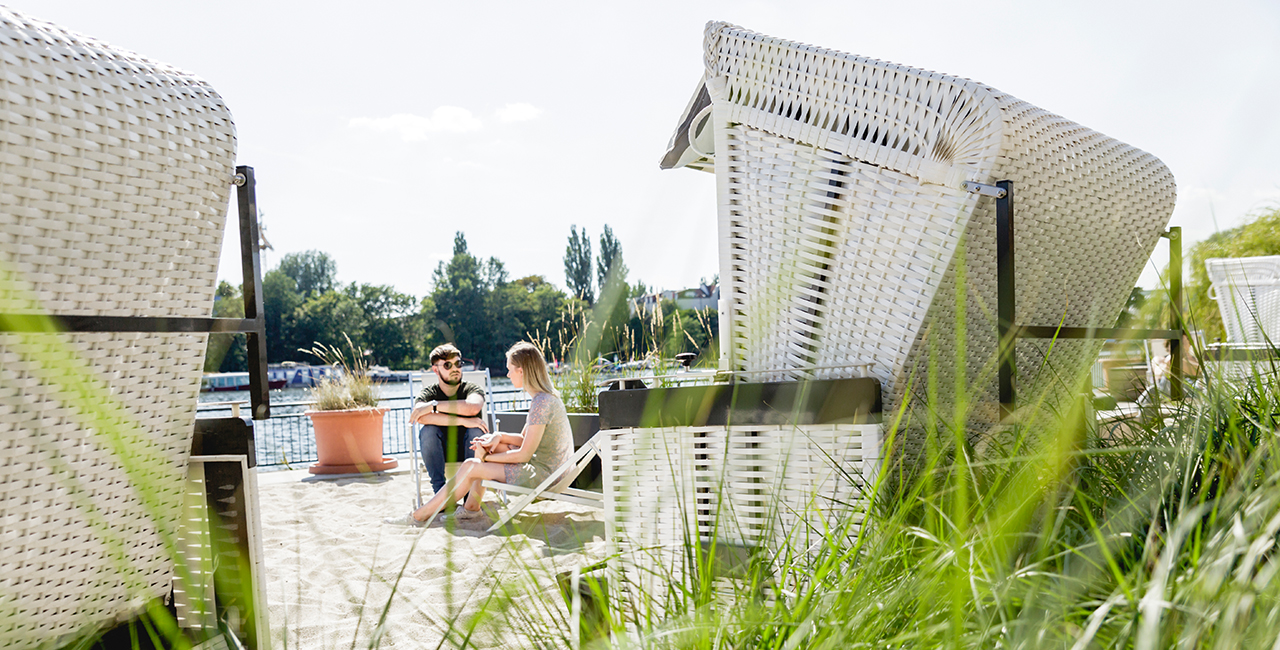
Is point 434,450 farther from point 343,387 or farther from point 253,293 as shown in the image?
point 253,293

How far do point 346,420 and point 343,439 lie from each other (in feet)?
0.50

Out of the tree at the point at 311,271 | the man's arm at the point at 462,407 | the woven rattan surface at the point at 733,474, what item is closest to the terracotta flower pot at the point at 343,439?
the man's arm at the point at 462,407

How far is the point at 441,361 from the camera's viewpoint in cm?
503

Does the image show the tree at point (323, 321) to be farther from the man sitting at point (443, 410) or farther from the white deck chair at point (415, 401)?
the man sitting at point (443, 410)

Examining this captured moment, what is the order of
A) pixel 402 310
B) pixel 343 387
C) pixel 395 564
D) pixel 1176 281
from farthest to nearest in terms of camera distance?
pixel 402 310 < pixel 343 387 < pixel 395 564 < pixel 1176 281

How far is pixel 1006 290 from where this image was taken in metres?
1.65

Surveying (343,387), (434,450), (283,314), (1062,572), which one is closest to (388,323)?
(283,314)

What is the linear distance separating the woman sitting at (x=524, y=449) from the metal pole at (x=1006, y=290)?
2717 millimetres

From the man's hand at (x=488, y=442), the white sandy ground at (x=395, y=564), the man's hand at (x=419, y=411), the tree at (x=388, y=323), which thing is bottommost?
the white sandy ground at (x=395, y=564)

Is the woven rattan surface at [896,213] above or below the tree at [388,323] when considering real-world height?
below

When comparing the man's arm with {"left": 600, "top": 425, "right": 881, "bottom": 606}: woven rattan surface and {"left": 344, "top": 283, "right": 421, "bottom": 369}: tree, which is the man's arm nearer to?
{"left": 600, "top": 425, "right": 881, "bottom": 606}: woven rattan surface

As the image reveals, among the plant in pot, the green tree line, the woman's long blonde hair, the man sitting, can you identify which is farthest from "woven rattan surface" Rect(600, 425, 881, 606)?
the green tree line

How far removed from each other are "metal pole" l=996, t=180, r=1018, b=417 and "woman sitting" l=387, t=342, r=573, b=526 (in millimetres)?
2717

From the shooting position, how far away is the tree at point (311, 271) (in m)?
61.1
